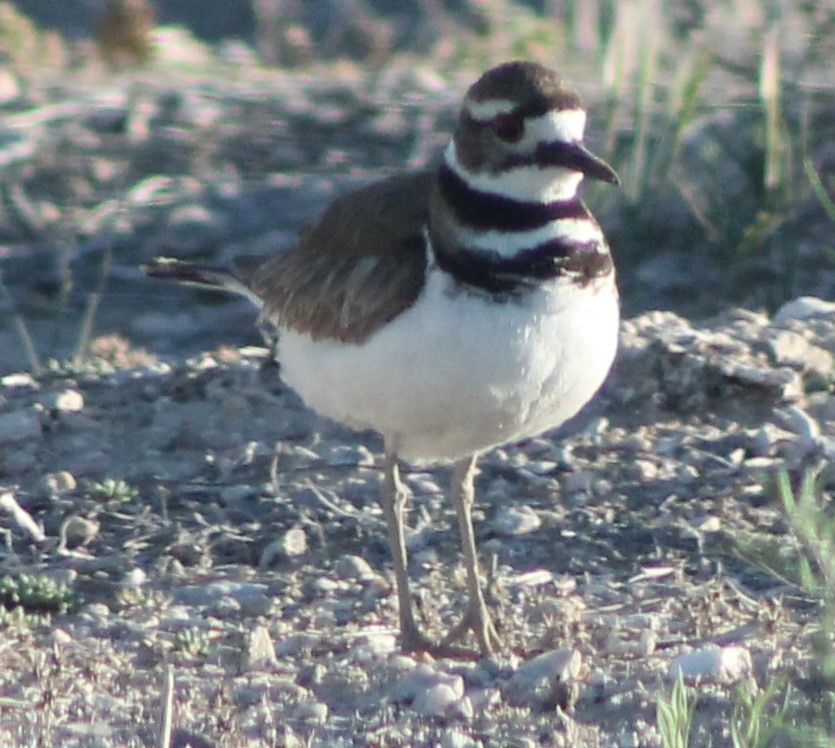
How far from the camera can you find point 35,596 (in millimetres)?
3801

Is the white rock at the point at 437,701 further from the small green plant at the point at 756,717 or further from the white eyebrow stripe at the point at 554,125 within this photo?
the white eyebrow stripe at the point at 554,125

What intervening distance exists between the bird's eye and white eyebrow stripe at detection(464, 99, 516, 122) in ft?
0.04

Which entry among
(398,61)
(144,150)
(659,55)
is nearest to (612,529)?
(144,150)

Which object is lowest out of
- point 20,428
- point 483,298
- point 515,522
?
point 20,428

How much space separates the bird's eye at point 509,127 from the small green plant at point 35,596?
53.7 inches

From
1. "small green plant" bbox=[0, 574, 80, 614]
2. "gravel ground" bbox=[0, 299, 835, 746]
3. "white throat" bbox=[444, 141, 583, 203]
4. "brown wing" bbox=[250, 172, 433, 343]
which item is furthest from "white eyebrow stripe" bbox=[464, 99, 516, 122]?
"small green plant" bbox=[0, 574, 80, 614]

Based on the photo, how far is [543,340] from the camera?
332 cm

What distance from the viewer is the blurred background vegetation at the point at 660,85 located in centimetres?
607

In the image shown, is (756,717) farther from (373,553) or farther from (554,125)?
(373,553)

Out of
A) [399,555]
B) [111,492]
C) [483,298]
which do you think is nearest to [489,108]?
[483,298]

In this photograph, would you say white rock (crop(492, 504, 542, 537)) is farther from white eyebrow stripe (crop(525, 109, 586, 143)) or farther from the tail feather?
white eyebrow stripe (crop(525, 109, 586, 143))

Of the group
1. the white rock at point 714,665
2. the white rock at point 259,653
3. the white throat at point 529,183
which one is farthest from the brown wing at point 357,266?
the white rock at point 714,665

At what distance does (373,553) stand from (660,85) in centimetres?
374

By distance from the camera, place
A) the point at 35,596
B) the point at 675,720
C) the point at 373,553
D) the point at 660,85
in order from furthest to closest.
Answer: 1. the point at 660,85
2. the point at 373,553
3. the point at 35,596
4. the point at 675,720
